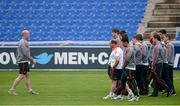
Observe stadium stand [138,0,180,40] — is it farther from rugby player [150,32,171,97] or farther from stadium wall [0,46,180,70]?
rugby player [150,32,171,97]

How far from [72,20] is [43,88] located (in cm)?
1380

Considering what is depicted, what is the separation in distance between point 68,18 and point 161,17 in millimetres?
4883

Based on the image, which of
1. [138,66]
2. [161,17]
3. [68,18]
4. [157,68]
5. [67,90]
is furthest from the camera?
[68,18]

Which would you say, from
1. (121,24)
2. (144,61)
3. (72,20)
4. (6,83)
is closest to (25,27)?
(72,20)

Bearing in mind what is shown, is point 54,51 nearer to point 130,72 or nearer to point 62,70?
point 62,70

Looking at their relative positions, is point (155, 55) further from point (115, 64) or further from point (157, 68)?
point (115, 64)

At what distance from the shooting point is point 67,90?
2067 centimetres

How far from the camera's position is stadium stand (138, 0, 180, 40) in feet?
111

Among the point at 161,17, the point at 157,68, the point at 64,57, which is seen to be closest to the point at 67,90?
the point at 157,68

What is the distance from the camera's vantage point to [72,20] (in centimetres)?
3494

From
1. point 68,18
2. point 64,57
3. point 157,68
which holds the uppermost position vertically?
point 68,18

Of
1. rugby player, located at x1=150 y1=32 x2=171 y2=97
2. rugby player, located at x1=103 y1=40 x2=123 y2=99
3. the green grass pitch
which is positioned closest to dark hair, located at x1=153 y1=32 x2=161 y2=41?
rugby player, located at x1=150 y1=32 x2=171 y2=97

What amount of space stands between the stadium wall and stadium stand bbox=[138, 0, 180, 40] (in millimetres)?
4688

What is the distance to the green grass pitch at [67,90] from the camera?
57.0 ft
